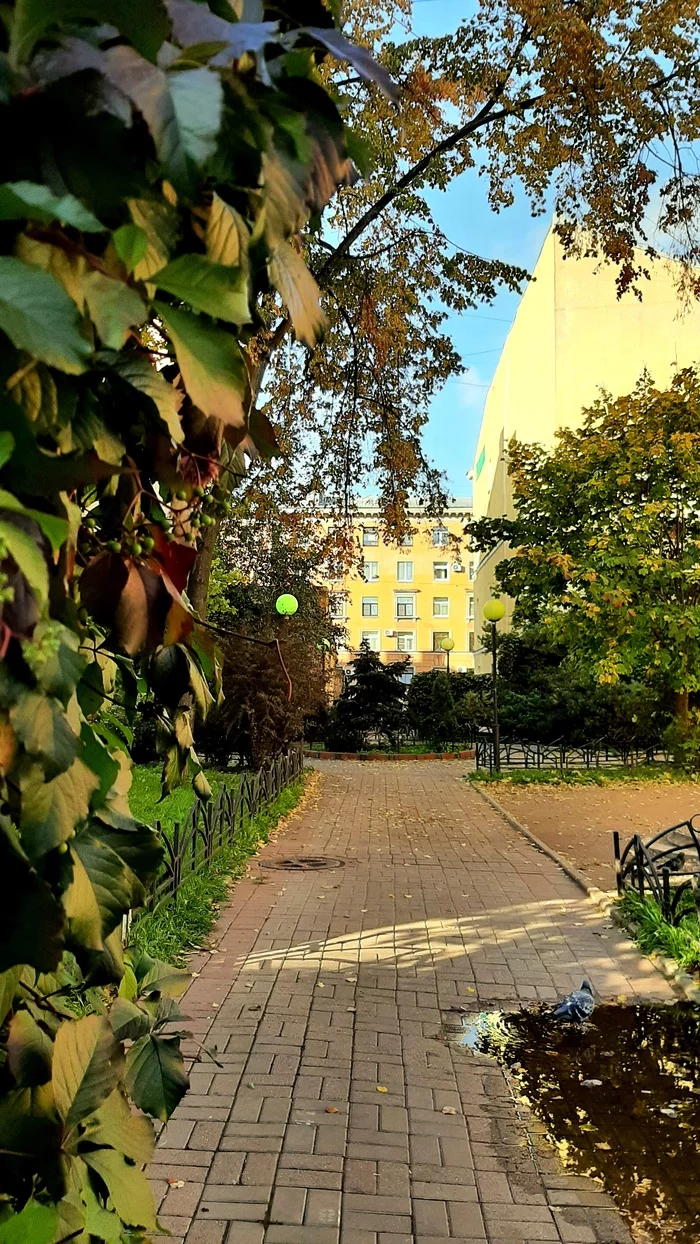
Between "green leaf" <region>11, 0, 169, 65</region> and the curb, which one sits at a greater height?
"green leaf" <region>11, 0, 169, 65</region>

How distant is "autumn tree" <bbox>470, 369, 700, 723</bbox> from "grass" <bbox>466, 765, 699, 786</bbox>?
48.1 inches

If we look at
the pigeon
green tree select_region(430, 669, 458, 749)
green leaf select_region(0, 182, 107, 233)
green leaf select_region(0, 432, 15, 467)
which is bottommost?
the pigeon

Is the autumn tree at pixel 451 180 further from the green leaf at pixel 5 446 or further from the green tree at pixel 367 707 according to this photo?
the green tree at pixel 367 707

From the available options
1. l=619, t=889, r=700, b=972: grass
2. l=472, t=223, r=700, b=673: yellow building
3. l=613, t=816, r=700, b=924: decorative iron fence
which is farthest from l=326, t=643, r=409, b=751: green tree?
l=619, t=889, r=700, b=972: grass

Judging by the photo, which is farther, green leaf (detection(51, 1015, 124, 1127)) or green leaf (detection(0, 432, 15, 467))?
green leaf (detection(51, 1015, 124, 1127))

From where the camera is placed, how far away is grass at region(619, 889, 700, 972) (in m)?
6.50

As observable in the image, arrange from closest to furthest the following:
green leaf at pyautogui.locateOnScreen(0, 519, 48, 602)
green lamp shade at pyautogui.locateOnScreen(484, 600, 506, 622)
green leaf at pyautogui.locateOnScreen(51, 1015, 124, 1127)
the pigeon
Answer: green leaf at pyautogui.locateOnScreen(0, 519, 48, 602) < green leaf at pyautogui.locateOnScreen(51, 1015, 124, 1127) < the pigeon < green lamp shade at pyautogui.locateOnScreen(484, 600, 506, 622)

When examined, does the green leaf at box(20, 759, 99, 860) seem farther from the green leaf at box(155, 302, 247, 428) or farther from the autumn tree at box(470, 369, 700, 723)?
the autumn tree at box(470, 369, 700, 723)

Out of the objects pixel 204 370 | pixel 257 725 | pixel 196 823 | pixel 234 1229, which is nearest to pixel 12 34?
pixel 204 370

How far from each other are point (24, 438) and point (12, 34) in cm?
31

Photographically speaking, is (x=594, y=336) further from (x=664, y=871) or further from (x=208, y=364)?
(x=208, y=364)

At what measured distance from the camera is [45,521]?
0.73 m

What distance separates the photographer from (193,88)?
75cm

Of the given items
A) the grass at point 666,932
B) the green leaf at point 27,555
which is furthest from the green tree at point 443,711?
the green leaf at point 27,555
